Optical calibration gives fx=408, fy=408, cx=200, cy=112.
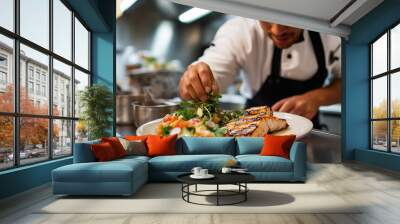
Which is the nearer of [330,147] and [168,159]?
[168,159]

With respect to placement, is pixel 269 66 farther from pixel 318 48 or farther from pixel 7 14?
pixel 7 14

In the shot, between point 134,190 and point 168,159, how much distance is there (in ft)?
3.68

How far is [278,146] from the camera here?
604 centimetres

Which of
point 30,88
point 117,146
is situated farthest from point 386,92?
point 30,88

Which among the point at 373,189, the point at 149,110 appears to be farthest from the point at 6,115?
the point at 373,189

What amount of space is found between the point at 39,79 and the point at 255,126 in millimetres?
3912

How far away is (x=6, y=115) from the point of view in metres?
4.74

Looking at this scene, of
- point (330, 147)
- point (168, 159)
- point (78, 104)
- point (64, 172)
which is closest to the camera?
point (64, 172)

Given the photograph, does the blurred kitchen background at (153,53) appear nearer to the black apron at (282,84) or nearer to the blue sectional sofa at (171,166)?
the black apron at (282,84)

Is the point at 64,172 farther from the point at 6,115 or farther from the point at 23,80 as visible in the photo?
the point at 23,80

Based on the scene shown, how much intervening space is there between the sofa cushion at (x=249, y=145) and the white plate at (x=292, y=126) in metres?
1.53

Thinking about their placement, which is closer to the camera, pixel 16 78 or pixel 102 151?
pixel 16 78

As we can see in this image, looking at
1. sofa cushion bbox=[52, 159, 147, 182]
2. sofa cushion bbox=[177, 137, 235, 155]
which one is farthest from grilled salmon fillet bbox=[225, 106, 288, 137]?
sofa cushion bbox=[52, 159, 147, 182]

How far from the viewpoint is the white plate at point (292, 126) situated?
802 centimetres
